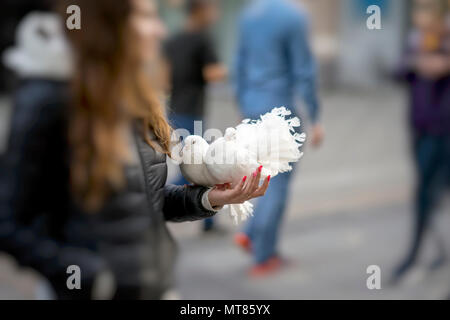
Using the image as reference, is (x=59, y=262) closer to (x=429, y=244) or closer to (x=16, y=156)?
(x=16, y=156)

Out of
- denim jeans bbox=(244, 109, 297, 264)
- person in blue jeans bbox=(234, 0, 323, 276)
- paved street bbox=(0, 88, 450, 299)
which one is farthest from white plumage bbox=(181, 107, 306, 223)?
denim jeans bbox=(244, 109, 297, 264)

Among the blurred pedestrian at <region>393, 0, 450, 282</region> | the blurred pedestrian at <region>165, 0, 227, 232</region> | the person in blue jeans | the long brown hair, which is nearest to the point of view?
the long brown hair

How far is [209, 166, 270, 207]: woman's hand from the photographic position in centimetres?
87

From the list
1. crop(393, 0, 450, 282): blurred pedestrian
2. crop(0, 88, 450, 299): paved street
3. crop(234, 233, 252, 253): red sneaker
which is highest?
crop(393, 0, 450, 282): blurred pedestrian

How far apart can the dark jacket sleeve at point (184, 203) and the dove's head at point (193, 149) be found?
0.06 m

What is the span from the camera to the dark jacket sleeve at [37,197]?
4.35 ft

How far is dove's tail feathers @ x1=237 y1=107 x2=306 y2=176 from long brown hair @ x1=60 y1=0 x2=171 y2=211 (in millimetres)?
225

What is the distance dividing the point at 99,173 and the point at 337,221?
464 cm

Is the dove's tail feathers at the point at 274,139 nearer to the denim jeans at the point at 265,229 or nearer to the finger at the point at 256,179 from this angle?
the finger at the point at 256,179

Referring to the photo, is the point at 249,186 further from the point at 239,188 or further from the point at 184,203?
the point at 184,203

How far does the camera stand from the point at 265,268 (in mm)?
4156

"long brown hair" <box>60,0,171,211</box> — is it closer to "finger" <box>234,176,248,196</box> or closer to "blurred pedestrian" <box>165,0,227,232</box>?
"finger" <box>234,176,248,196</box>
